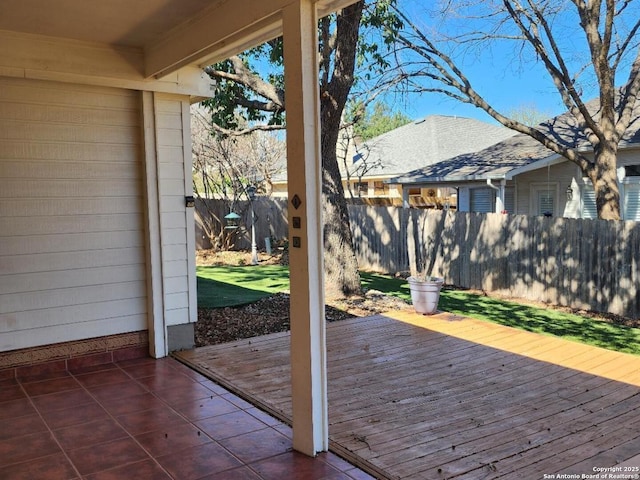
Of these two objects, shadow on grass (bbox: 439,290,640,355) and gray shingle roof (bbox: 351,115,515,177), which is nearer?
shadow on grass (bbox: 439,290,640,355)

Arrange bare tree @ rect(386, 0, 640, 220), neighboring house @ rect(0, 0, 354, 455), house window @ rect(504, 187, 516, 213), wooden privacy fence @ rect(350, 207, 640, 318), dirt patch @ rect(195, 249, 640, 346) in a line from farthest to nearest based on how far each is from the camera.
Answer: house window @ rect(504, 187, 516, 213) → bare tree @ rect(386, 0, 640, 220) → wooden privacy fence @ rect(350, 207, 640, 318) → dirt patch @ rect(195, 249, 640, 346) → neighboring house @ rect(0, 0, 354, 455)

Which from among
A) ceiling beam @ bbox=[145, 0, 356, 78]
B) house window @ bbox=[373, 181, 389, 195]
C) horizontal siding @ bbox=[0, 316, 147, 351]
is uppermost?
ceiling beam @ bbox=[145, 0, 356, 78]

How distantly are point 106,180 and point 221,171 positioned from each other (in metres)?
9.51

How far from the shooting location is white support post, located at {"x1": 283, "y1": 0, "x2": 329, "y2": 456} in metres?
2.58

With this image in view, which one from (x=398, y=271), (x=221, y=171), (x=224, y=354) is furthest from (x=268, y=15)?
(x=221, y=171)

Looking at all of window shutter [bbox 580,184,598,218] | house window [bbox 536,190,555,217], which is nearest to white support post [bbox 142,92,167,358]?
window shutter [bbox 580,184,598,218]

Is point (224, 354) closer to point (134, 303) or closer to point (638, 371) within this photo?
point (134, 303)

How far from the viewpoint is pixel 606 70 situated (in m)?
7.52

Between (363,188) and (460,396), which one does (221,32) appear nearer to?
(460,396)

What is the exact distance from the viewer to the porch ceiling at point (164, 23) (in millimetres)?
2887

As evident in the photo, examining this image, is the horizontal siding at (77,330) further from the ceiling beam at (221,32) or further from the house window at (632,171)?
the house window at (632,171)

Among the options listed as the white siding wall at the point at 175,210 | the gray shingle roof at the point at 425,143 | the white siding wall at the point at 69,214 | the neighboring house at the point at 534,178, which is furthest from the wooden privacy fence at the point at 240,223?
the white siding wall at the point at 69,214

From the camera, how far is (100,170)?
4.23 meters

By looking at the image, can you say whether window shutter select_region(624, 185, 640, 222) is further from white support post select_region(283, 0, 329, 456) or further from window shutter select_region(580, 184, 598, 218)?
white support post select_region(283, 0, 329, 456)
